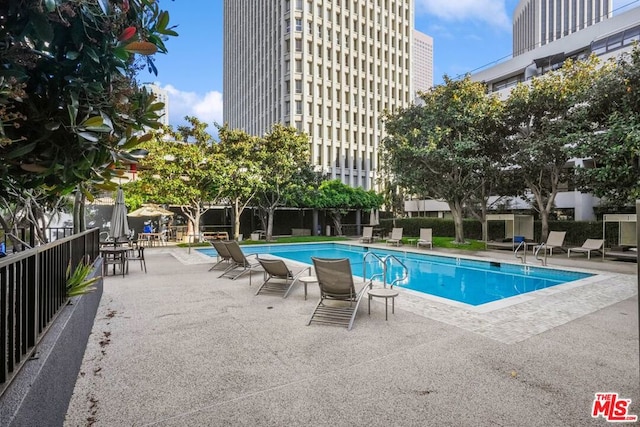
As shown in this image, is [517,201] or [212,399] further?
[517,201]

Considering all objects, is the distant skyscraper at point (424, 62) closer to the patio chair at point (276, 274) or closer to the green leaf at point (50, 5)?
the patio chair at point (276, 274)

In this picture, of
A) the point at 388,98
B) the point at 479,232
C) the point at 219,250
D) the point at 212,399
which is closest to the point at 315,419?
the point at 212,399

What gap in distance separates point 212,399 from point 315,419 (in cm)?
100

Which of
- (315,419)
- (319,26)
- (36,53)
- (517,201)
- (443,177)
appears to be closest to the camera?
(36,53)

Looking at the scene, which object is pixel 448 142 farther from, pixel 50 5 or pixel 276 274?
pixel 50 5

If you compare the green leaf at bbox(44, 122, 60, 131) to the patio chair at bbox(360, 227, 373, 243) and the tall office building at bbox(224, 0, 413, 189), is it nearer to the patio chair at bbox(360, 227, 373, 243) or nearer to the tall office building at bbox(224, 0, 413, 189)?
the patio chair at bbox(360, 227, 373, 243)

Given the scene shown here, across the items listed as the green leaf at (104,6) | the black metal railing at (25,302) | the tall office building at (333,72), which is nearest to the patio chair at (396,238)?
the black metal railing at (25,302)

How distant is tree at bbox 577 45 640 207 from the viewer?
11.0 metres

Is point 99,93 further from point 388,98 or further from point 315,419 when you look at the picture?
point 388,98

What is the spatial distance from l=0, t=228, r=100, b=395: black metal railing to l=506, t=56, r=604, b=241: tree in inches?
600

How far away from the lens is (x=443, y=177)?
18.4m

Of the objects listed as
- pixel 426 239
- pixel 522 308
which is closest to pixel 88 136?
pixel 522 308

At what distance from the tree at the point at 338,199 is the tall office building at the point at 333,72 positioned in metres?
10.8

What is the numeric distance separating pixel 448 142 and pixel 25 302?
57.9 feet
